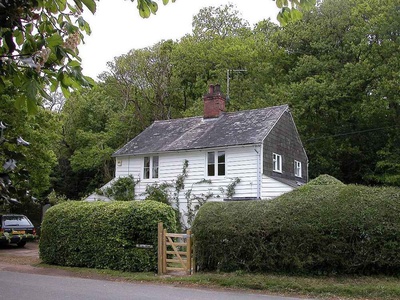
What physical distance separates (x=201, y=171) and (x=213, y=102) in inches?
216

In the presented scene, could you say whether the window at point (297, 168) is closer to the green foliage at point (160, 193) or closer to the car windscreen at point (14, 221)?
the green foliage at point (160, 193)

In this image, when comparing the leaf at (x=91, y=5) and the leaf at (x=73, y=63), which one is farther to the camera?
the leaf at (x=91, y=5)

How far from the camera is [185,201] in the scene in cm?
2512

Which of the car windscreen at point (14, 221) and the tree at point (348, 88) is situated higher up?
the tree at point (348, 88)

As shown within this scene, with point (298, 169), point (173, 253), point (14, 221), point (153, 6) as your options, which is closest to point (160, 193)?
point (14, 221)

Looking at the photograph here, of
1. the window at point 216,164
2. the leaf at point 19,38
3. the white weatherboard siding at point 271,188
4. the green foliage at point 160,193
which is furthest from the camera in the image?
the green foliage at point 160,193

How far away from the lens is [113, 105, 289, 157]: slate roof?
2408 centimetres

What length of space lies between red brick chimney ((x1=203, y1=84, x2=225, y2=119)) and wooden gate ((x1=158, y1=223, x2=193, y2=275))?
13.8 m

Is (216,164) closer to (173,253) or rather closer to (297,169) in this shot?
(297,169)

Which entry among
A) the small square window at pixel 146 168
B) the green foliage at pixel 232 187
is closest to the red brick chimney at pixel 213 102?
the small square window at pixel 146 168

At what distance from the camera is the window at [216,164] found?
2431 centimetres

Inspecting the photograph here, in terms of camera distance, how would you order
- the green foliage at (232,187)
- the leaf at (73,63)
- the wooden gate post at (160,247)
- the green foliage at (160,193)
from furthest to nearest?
1. the green foliage at (160,193)
2. the green foliage at (232,187)
3. the wooden gate post at (160,247)
4. the leaf at (73,63)

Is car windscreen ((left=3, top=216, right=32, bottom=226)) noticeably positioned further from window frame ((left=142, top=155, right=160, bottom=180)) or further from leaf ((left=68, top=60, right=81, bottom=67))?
leaf ((left=68, top=60, right=81, bottom=67))

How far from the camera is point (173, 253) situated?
14898mm
